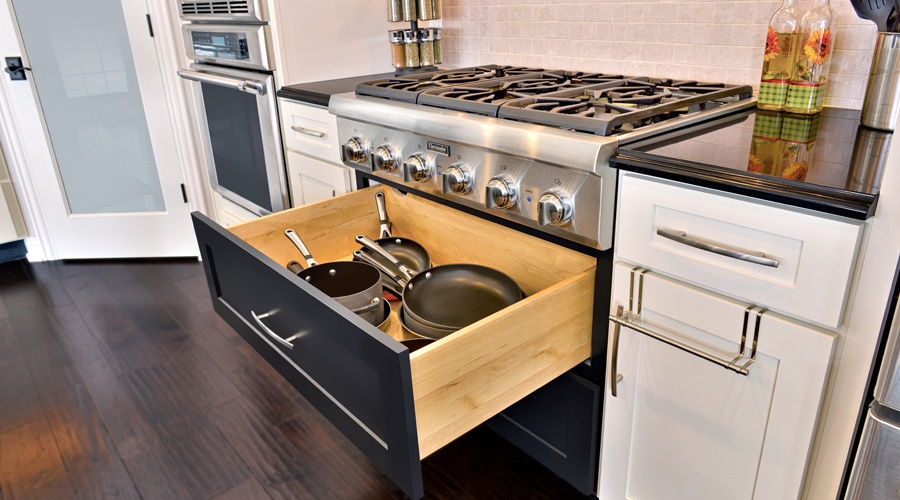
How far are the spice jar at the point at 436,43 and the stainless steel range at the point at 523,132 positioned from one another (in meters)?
0.43

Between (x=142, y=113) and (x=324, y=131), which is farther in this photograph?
(x=142, y=113)

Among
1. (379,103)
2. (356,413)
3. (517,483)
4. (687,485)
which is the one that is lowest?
(517,483)

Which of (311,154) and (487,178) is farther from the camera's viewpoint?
(311,154)

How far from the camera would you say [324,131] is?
5.77 ft

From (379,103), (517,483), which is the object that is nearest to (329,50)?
(379,103)

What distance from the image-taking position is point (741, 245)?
2.97ft

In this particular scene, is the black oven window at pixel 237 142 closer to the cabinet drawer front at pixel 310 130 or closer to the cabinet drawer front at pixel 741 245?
the cabinet drawer front at pixel 310 130

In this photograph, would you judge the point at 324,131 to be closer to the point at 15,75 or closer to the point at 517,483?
the point at 517,483

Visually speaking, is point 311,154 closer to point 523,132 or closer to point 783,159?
point 523,132

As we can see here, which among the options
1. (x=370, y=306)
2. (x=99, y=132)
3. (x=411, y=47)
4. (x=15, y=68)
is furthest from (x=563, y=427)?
(x=15, y=68)

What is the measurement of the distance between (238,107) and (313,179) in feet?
1.58

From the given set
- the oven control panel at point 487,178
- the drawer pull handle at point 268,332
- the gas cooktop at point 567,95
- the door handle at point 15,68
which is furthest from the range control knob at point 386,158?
the door handle at point 15,68

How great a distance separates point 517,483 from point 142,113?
2.38 m

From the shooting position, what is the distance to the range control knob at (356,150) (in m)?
1.54
